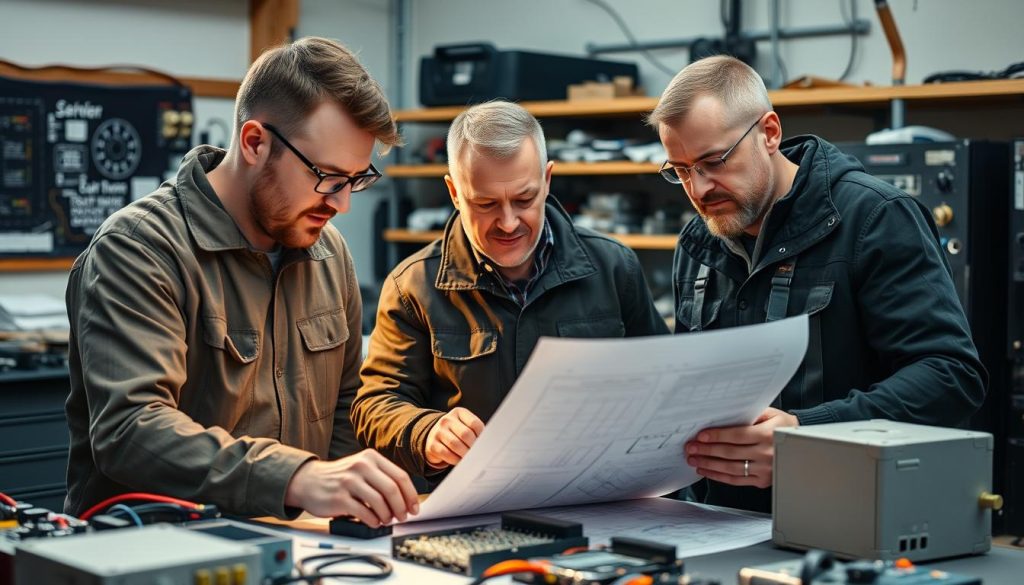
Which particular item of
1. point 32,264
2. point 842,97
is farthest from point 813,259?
point 32,264

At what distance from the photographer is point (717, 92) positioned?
2119 mm

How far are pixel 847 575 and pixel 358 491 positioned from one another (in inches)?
24.5

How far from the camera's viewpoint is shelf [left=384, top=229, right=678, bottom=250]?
4.79 m

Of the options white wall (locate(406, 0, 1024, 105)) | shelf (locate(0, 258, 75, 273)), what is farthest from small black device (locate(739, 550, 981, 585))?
shelf (locate(0, 258, 75, 273))

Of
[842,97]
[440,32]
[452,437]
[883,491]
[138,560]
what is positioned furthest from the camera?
[440,32]

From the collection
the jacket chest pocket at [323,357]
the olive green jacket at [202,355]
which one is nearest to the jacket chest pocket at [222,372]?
the olive green jacket at [202,355]

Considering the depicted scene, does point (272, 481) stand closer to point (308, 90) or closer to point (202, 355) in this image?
point (202, 355)

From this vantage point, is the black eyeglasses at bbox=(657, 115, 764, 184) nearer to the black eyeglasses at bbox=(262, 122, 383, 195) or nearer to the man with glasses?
the man with glasses

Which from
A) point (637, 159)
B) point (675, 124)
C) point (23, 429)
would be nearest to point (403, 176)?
point (637, 159)

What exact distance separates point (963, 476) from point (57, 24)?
170 inches

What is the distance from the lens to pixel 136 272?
178 cm

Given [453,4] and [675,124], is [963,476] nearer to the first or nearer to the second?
[675,124]

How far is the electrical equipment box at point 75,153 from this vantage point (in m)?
4.84

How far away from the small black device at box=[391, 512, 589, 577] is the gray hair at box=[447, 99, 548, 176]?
0.70 metres
